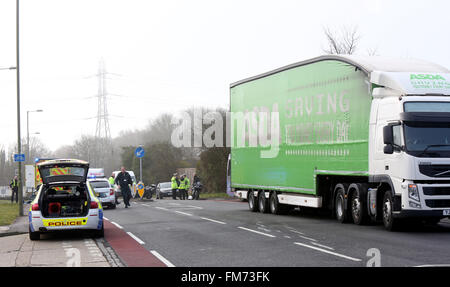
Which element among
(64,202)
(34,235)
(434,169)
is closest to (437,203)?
(434,169)

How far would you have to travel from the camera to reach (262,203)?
83.4 ft

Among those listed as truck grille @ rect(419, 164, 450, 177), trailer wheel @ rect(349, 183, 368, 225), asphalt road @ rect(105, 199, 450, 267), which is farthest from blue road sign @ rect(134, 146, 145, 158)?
truck grille @ rect(419, 164, 450, 177)

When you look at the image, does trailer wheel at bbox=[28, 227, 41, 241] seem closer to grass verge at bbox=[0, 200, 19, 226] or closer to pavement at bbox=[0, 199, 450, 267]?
pavement at bbox=[0, 199, 450, 267]

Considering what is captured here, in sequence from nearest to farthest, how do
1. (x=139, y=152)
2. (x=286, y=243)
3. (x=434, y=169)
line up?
(x=286, y=243), (x=434, y=169), (x=139, y=152)

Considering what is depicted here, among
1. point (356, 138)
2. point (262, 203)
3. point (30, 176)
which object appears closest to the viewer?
point (356, 138)

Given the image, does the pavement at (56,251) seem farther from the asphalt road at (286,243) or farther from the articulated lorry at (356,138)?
the articulated lorry at (356,138)

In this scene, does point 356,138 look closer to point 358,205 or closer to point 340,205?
point 358,205

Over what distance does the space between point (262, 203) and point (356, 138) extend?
7718mm

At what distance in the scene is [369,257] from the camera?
469 inches

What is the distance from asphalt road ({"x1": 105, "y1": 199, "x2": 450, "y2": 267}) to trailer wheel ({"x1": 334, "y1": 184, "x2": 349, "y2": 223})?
0.30 meters
